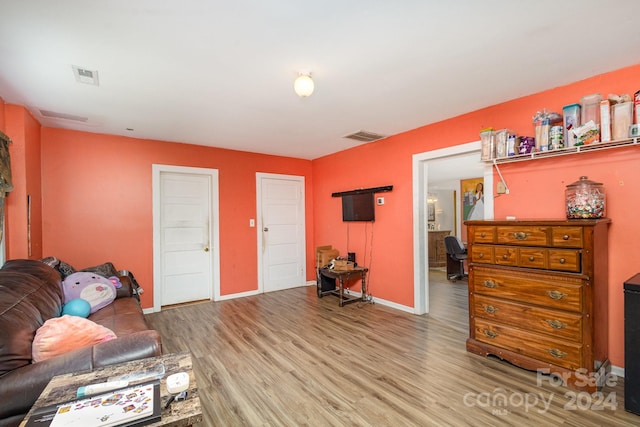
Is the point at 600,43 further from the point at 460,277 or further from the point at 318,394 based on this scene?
the point at 460,277

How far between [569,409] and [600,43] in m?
2.56

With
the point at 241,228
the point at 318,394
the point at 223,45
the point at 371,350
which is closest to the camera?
the point at 223,45

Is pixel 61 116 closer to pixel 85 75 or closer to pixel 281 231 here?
pixel 85 75

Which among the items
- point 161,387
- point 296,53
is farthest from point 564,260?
point 161,387

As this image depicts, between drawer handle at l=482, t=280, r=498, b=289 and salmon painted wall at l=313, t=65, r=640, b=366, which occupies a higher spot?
salmon painted wall at l=313, t=65, r=640, b=366

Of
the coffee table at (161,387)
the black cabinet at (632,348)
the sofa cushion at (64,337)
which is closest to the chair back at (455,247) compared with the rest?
the black cabinet at (632,348)

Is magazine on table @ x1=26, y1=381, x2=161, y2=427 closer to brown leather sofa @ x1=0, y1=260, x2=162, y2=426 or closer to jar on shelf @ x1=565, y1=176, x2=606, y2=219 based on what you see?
brown leather sofa @ x1=0, y1=260, x2=162, y2=426

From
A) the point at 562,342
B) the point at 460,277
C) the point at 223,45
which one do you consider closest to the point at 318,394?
the point at 562,342

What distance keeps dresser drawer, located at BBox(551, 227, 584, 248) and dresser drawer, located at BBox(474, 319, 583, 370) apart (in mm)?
746

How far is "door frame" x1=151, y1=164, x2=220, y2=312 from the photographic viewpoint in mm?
4230

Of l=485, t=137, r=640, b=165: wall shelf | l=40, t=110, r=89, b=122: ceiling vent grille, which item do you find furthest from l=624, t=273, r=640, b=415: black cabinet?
l=40, t=110, r=89, b=122: ceiling vent grille

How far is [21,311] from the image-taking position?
1637mm

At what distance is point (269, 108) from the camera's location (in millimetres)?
3121

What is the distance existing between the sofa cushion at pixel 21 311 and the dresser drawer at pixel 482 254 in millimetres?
3281
